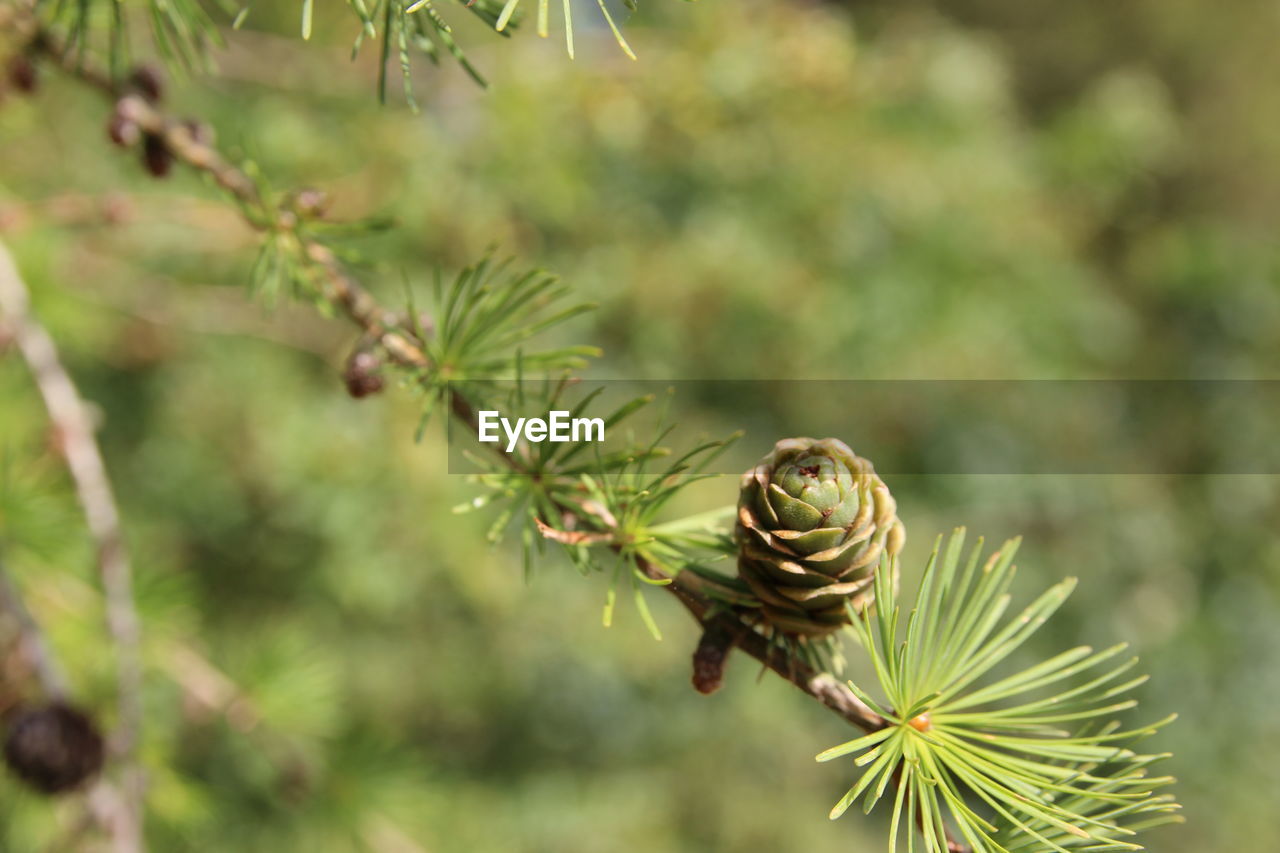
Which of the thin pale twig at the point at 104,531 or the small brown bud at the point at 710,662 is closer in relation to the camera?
the small brown bud at the point at 710,662

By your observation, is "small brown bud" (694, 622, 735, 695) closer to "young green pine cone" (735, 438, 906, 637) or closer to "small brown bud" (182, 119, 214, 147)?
"young green pine cone" (735, 438, 906, 637)

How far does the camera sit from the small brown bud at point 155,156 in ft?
1.22

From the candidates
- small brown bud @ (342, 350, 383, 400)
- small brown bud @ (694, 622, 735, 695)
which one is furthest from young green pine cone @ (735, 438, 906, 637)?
small brown bud @ (342, 350, 383, 400)

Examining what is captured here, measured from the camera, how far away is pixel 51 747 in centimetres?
45

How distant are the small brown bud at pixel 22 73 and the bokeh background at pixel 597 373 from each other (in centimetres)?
14

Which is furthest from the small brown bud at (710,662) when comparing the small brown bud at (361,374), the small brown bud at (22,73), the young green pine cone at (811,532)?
the small brown bud at (22,73)

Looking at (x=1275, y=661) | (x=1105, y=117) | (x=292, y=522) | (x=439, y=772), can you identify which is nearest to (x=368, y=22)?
(x=292, y=522)

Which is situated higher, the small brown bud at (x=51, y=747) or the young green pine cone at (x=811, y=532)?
the young green pine cone at (x=811, y=532)

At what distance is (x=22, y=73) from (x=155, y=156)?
0.10m

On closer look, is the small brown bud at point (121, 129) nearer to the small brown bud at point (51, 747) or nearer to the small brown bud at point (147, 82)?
the small brown bud at point (147, 82)

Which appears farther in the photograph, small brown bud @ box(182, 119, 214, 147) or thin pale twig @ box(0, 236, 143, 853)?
thin pale twig @ box(0, 236, 143, 853)

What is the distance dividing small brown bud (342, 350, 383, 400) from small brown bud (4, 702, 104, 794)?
0.91ft

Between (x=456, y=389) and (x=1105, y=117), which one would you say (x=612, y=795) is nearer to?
(x=456, y=389)

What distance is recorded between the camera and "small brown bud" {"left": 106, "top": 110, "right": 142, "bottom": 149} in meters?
0.36
